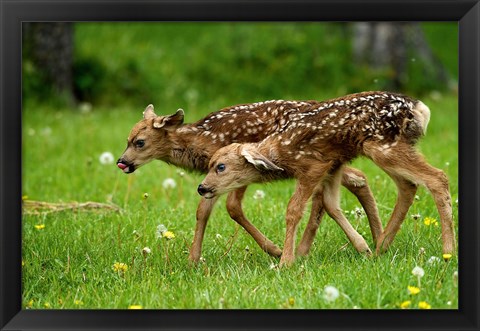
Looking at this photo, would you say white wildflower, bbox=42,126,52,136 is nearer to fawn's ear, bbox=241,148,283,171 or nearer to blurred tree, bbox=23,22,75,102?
blurred tree, bbox=23,22,75,102

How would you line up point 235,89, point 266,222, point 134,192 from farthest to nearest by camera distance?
point 235,89, point 134,192, point 266,222

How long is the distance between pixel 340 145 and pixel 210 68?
27.7 ft

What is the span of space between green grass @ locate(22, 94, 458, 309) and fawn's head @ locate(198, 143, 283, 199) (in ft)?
1.77

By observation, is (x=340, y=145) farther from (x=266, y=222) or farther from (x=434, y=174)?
(x=266, y=222)

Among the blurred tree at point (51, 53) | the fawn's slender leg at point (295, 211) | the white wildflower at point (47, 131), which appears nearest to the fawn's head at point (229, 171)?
the fawn's slender leg at point (295, 211)

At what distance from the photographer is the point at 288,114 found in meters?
7.72

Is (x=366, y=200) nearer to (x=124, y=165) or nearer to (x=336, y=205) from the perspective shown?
(x=336, y=205)

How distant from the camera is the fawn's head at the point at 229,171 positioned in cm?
748

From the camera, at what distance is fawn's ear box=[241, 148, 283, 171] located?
7.32m

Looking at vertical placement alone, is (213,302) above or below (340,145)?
below

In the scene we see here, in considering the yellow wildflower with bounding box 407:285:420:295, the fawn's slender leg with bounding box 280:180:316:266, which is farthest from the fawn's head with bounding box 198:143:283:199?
the yellow wildflower with bounding box 407:285:420:295

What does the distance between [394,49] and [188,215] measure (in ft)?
23.0

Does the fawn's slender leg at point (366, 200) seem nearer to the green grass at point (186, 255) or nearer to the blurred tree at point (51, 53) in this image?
the green grass at point (186, 255)
